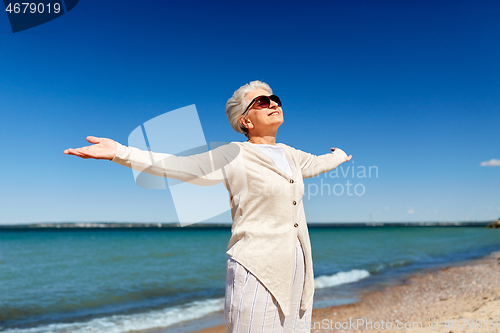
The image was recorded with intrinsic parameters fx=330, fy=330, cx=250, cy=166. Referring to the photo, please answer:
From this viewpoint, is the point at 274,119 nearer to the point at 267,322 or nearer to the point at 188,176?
the point at 188,176

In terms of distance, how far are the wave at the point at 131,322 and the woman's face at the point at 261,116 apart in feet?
19.7

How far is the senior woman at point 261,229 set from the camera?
57.3 inches

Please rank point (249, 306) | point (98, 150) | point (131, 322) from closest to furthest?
point (98, 150) < point (249, 306) < point (131, 322)

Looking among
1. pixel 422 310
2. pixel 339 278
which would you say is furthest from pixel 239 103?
pixel 339 278

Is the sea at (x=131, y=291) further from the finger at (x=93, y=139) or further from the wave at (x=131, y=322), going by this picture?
the finger at (x=93, y=139)

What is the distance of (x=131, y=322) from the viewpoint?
670 centimetres

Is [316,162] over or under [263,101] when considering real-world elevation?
under

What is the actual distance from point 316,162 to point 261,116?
48 centimetres

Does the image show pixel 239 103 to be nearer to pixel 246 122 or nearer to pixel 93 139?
pixel 246 122

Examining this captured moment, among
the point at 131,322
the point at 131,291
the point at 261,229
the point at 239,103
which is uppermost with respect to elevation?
the point at 239,103

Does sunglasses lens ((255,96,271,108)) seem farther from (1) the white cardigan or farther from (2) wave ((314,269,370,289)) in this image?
(2) wave ((314,269,370,289))

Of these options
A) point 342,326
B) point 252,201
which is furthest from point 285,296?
point 342,326

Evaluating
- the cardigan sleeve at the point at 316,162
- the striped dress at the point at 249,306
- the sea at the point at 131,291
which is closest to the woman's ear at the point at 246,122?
the cardigan sleeve at the point at 316,162

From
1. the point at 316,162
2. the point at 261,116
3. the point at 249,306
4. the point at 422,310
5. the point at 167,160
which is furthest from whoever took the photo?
the point at 422,310
